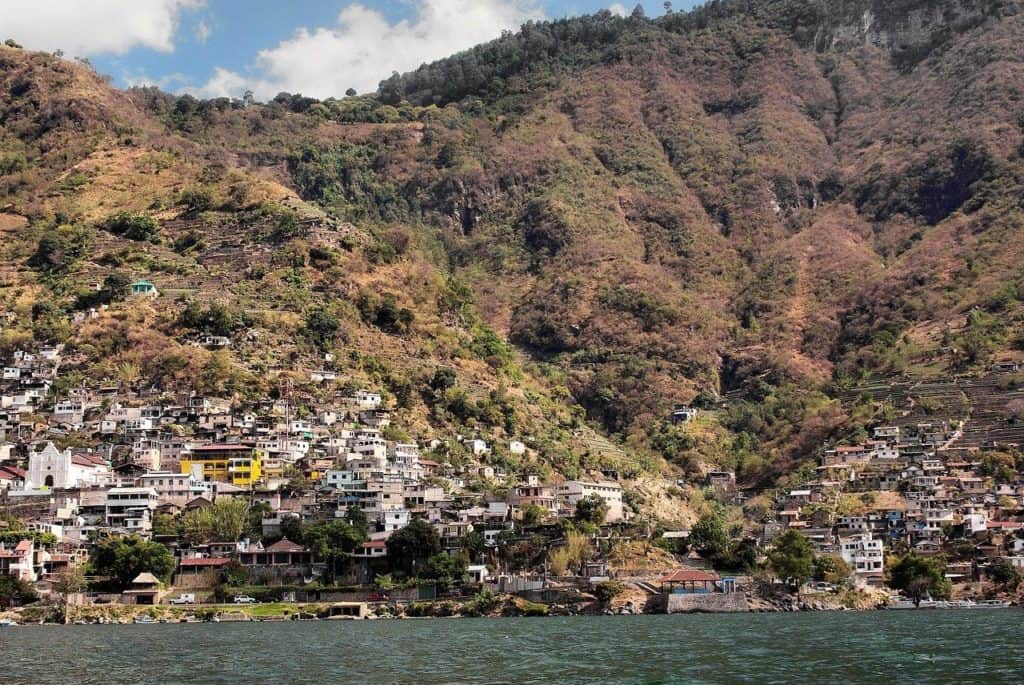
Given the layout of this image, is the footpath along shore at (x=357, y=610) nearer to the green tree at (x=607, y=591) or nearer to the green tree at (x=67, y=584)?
the green tree at (x=607, y=591)

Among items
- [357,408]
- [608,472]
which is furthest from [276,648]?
[608,472]

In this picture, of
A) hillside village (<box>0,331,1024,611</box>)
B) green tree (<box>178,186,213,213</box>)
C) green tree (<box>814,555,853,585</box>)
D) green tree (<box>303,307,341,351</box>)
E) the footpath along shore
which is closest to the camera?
the footpath along shore

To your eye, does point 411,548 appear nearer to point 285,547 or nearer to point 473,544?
point 473,544

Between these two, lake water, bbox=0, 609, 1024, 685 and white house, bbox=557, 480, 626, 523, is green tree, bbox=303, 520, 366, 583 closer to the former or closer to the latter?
lake water, bbox=0, 609, 1024, 685

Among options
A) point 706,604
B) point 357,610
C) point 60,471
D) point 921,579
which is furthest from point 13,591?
point 921,579

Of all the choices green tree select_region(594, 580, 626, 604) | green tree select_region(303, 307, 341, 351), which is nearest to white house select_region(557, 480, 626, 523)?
green tree select_region(594, 580, 626, 604)

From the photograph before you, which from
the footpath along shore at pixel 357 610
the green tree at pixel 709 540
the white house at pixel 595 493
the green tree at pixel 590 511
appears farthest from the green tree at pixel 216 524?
the green tree at pixel 709 540
